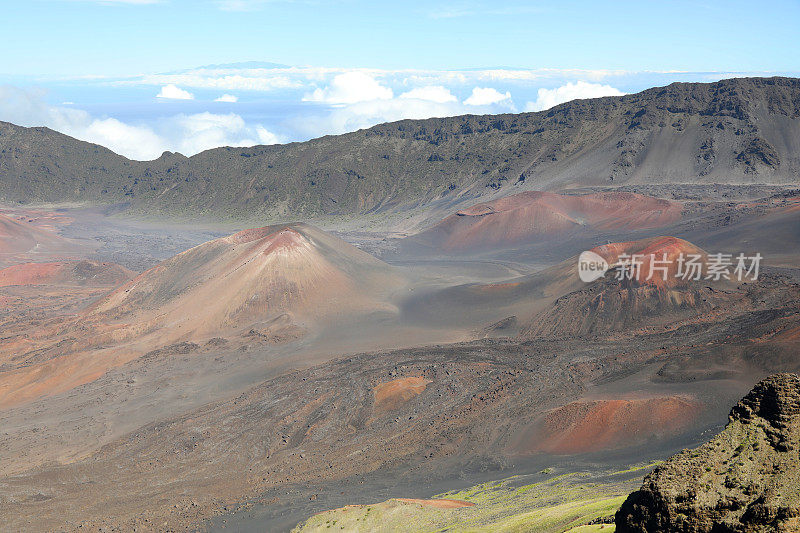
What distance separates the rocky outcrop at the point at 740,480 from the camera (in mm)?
12211

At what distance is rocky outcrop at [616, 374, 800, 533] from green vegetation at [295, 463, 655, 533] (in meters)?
5.12

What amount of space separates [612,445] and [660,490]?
17.8 metres

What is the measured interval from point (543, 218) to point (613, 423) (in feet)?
216

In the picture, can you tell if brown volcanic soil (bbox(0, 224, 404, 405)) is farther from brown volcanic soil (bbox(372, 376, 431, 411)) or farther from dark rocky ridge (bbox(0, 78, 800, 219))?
dark rocky ridge (bbox(0, 78, 800, 219))

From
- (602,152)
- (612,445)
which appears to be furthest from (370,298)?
(602,152)

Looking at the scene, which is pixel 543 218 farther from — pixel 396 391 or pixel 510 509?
pixel 510 509

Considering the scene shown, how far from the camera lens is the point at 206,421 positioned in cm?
3653

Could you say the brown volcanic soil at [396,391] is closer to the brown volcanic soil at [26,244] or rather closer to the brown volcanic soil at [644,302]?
the brown volcanic soil at [644,302]

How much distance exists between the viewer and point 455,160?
150125 mm

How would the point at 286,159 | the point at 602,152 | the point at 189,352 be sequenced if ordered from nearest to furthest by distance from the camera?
the point at 189,352, the point at 602,152, the point at 286,159

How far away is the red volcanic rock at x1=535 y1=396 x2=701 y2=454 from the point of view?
29875 millimetres

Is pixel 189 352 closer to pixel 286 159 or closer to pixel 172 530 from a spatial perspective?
pixel 172 530

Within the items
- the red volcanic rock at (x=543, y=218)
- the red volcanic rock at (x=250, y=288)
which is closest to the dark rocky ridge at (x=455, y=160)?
the red volcanic rock at (x=543, y=218)

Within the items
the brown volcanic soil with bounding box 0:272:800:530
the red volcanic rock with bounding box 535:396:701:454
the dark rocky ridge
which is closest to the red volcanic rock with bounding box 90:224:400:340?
the brown volcanic soil with bounding box 0:272:800:530
